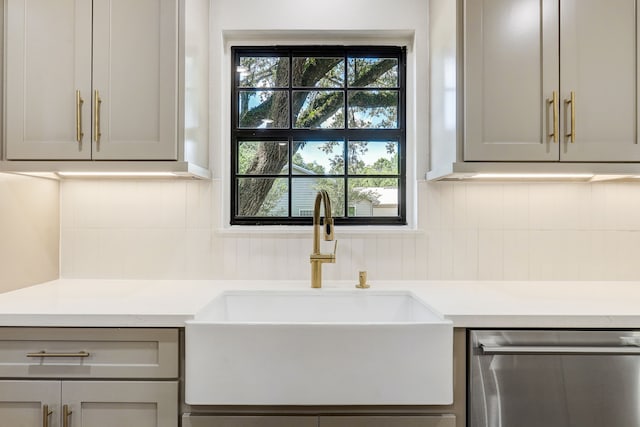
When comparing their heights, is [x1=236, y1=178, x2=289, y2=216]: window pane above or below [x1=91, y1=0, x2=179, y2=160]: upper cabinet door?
below

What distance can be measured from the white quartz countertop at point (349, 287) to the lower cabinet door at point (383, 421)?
1.02 ft

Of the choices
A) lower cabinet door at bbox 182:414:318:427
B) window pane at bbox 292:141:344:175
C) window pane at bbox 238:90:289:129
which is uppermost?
window pane at bbox 238:90:289:129

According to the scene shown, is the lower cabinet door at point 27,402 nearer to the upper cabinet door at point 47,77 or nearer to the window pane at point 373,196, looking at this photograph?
the upper cabinet door at point 47,77

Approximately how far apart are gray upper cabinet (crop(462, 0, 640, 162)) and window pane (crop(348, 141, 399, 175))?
535 mm

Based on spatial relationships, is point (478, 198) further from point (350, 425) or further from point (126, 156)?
point (126, 156)

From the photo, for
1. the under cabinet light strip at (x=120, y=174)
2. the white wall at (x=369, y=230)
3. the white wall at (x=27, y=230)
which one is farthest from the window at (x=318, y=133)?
the white wall at (x=27, y=230)

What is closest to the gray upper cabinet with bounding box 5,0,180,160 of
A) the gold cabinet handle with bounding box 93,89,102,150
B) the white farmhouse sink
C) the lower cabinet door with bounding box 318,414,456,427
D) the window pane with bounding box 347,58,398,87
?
the gold cabinet handle with bounding box 93,89,102,150

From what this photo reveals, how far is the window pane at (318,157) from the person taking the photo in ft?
6.70

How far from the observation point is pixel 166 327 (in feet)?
4.25

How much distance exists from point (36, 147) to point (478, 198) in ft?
6.15

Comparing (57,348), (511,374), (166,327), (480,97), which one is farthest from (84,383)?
(480,97)

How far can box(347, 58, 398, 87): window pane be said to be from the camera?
2053 mm

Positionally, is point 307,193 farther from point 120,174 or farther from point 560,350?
point 560,350

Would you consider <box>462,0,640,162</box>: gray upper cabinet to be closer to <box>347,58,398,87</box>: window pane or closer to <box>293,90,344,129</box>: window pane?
<box>347,58,398,87</box>: window pane
